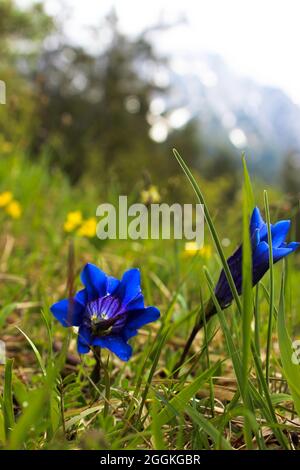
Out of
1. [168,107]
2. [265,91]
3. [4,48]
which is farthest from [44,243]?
[265,91]

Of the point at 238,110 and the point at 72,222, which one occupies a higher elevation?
the point at 238,110

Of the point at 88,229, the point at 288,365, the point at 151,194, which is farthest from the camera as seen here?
the point at 88,229

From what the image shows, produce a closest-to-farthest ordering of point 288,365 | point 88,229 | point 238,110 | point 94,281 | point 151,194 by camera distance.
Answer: point 288,365, point 94,281, point 151,194, point 88,229, point 238,110

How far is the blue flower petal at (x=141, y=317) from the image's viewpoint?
0.85 metres

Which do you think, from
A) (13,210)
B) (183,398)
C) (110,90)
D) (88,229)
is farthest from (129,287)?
(110,90)

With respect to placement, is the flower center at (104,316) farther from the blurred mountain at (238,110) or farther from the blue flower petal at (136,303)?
the blurred mountain at (238,110)

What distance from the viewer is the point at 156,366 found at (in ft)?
3.51

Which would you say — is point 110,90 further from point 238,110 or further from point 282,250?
point 238,110

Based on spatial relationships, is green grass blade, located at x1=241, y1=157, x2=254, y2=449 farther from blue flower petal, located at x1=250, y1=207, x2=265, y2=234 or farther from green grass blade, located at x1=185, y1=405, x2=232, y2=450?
blue flower petal, located at x1=250, y1=207, x2=265, y2=234

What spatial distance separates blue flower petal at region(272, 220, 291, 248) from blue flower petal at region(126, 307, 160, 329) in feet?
0.80

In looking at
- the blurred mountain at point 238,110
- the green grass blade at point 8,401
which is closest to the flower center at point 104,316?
the green grass blade at point 8,401

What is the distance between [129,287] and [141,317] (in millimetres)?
→ 52

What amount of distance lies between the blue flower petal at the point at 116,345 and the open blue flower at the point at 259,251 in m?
0.20
